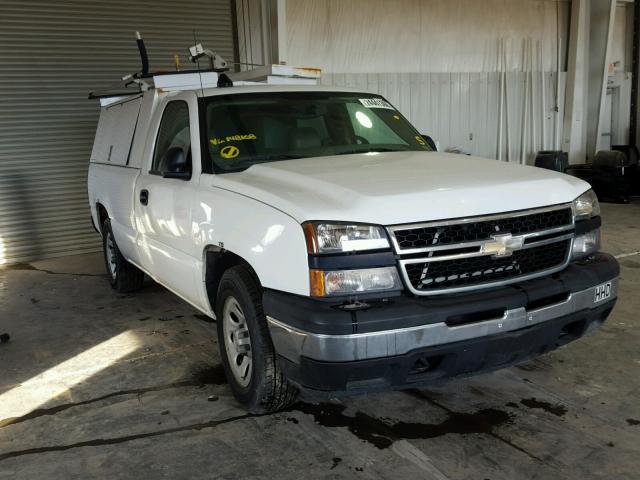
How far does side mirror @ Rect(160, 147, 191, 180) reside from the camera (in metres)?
3.72

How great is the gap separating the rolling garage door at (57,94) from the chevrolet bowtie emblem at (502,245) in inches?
304

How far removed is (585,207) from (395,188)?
3.92 ft

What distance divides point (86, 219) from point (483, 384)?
7.30 meters

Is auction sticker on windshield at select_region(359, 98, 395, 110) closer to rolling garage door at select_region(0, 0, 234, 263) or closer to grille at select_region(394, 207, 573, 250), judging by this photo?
grille at select_region(394, 207, 573, 250)

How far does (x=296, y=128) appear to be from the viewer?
4.05 meters

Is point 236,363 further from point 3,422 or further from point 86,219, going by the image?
point 86,219

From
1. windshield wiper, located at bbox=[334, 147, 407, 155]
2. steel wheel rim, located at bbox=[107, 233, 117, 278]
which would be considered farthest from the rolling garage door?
windshield wiper, located at bbox=[334, 147, 407, 155]

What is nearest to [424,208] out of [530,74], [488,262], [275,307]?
[488,262]

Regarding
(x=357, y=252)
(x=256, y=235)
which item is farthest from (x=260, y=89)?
(x=357, y=252)

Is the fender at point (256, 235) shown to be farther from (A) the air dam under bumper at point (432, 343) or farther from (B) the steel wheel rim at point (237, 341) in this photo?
(B) the steel wheel rim at point (237, 341)

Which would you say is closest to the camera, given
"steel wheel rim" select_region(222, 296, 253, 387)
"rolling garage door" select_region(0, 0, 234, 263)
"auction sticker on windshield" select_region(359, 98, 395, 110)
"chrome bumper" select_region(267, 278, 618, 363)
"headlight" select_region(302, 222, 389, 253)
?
"chrome bumper" select_region(267, 278, 618, 363)

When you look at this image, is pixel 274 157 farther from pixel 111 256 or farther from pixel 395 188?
pixel 111 256

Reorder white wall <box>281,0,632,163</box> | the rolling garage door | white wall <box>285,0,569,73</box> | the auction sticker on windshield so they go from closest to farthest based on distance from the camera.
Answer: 1. the auction sticker on windshield
2. the rolling garage door
3. white wall <box>285,0,569,73</box>
4. white wall <box>281,0,632,163</box>

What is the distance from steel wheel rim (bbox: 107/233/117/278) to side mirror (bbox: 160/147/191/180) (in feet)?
8.49
